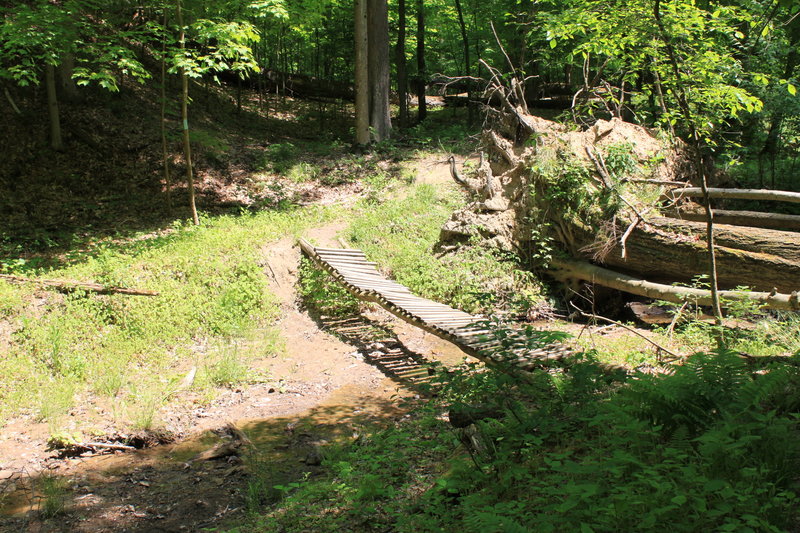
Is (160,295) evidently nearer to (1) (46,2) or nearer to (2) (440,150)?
(1) (46,2)

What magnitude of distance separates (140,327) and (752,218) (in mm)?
9375

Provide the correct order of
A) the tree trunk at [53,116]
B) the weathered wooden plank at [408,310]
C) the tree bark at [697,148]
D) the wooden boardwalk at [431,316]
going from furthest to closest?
the tree trunk at [53,116], the weathered wooden plank at [408,310], the wooden boardwalk at [431,316], the tree bark at [697,148]

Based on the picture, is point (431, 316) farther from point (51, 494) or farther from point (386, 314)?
point (51, 494)

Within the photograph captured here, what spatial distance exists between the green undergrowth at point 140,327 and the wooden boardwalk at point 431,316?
1383mm

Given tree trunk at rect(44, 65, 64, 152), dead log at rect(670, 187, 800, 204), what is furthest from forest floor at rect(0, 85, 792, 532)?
dead log at rect(670, 187, 800, 204)

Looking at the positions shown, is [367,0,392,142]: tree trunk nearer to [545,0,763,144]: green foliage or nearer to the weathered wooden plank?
the weathered wooden plank

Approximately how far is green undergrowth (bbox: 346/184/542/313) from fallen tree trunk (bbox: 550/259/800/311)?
0.60 meters

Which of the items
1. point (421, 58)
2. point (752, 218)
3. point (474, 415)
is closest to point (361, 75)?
point (421, 58)

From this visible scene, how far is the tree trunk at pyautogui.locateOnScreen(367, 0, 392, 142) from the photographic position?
17422 mm

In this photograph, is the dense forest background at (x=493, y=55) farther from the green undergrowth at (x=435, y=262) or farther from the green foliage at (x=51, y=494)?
the green foliage at (x=51, y=494)

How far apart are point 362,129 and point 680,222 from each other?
36.8 feet

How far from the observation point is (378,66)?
17.7 meters

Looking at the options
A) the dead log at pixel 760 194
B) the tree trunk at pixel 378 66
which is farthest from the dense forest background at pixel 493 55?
the dead log at pixel 760 194

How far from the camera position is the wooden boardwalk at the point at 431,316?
5.62 metres
